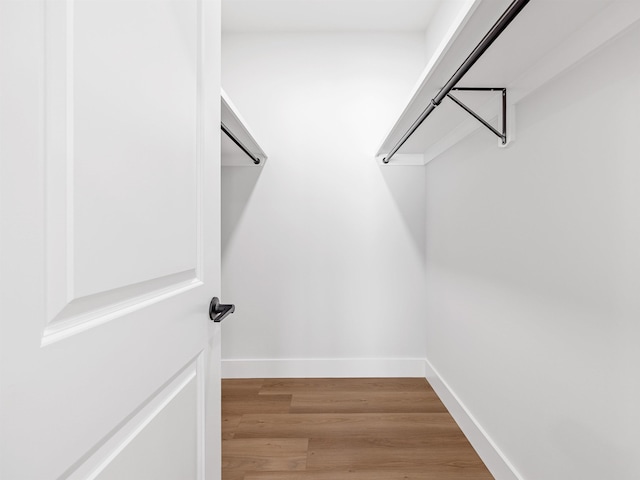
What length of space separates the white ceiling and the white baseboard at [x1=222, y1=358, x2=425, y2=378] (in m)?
2.22

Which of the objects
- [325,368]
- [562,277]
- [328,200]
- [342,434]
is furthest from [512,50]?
[325,368]

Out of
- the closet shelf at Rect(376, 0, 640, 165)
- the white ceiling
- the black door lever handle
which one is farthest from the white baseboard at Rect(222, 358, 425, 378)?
the white ceiling

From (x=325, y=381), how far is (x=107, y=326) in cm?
217

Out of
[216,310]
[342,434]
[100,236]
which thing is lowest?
[342,434]

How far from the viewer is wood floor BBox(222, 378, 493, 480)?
5.06 ft

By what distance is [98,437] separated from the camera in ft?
1.53

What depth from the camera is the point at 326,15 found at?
235 centimetres

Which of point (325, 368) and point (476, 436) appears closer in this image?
point (476, 436)

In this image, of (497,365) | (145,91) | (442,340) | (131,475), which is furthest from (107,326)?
(442,340)

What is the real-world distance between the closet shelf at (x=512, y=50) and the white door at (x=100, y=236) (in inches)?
26.6

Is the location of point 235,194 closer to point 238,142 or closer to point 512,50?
point 238,142

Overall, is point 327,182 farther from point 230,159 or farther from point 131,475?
point 131,475

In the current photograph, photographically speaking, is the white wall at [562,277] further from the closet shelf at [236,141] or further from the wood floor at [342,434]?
the closet shelf at [236,141]

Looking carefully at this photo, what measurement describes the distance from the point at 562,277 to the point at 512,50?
0.68m
